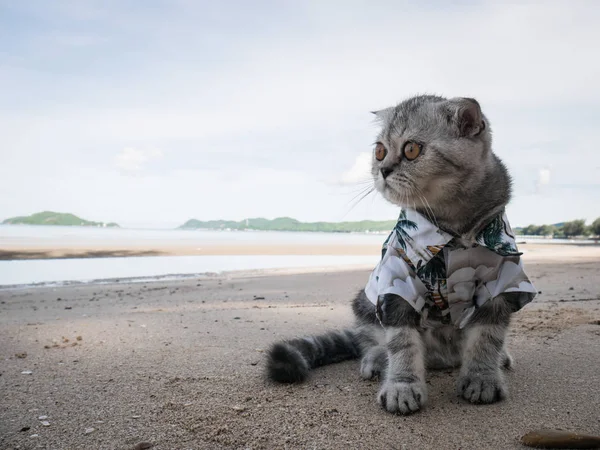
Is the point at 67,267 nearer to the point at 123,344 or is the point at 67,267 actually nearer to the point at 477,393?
the point at 123,344

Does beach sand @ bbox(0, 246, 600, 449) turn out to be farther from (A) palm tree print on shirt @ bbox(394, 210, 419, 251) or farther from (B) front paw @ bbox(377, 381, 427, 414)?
(A) palm tree print on shirt @ bbox(394, 210, 419, 251)

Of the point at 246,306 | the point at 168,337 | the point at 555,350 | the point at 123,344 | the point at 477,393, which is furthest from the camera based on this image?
the point at 246,306

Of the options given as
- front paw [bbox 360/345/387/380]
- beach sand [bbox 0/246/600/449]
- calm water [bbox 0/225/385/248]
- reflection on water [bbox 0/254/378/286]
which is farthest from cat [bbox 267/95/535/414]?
calm water [bbox 0/225/385/248]

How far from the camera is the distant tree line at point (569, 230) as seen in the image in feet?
118

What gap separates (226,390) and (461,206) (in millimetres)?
1630

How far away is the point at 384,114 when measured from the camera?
2.97 meters

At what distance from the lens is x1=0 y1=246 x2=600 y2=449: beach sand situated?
1.99 meters

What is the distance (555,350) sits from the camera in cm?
327

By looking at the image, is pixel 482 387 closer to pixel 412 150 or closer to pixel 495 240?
pixel 495 240

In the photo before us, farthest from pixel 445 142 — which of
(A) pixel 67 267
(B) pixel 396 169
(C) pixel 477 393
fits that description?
(A) pixel 67 267

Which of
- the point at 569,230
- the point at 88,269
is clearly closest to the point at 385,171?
the point at 88,269

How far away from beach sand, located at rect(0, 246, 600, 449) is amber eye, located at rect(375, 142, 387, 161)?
52.2 inches

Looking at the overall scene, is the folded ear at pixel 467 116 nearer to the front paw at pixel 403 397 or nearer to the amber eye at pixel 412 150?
the amber eye at pixel 412 150

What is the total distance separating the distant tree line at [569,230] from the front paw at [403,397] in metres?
38.0
